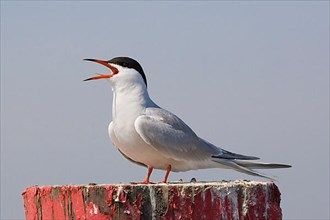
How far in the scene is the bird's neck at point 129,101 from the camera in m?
7.45

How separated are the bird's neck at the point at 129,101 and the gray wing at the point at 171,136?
0.08m

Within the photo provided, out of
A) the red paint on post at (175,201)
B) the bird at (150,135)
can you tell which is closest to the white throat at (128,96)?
the bird at (150,135)

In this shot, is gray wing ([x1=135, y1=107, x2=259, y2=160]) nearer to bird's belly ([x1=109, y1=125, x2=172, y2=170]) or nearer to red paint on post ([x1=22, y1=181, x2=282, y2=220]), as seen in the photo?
bird's belly ([x1=109, y1=125, x2=172, y2=170])

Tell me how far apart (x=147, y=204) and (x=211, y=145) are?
13.2ft

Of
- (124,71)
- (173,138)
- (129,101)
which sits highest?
(124,71)

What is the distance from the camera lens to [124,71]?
7770 mm

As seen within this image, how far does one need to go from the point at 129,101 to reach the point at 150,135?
441 millimetres

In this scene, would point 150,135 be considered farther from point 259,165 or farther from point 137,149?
point 259,165

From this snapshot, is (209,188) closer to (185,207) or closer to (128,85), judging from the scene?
(185,207)

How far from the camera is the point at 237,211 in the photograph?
13.7ft

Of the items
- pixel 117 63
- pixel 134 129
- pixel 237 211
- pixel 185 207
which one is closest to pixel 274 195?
pixel 237 211

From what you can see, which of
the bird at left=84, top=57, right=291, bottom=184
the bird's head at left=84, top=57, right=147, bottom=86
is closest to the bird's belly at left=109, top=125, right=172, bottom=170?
the bird at left=84, top=57, right=291, bottom=184

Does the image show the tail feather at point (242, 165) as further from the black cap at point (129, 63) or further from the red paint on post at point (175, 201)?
the red paint on post at point (175, 201)

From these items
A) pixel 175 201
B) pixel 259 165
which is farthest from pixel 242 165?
pixel 175 201
